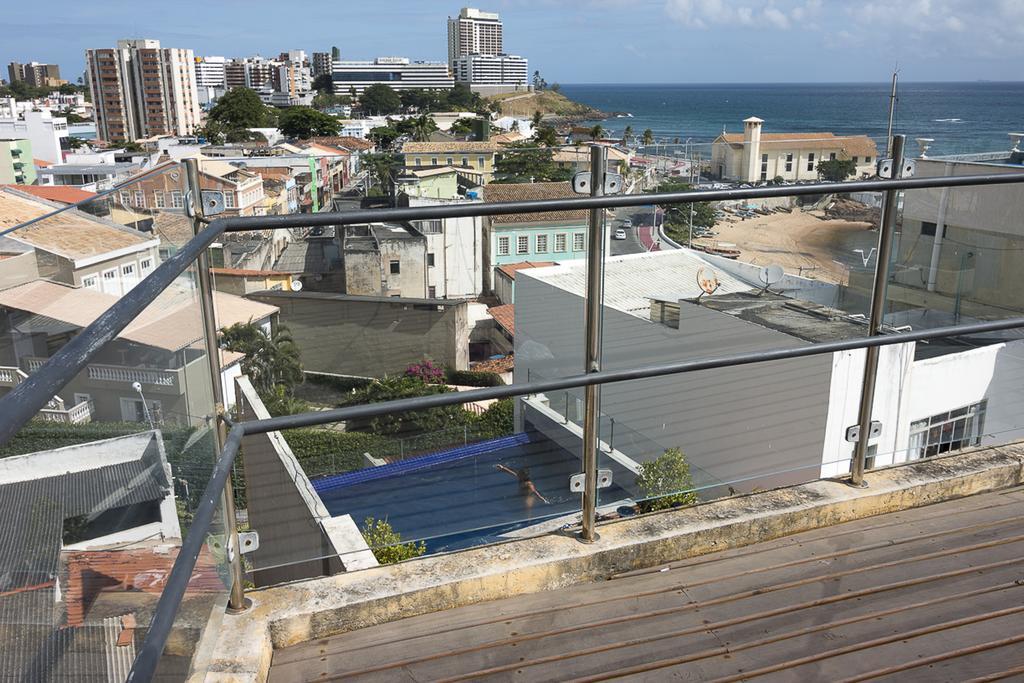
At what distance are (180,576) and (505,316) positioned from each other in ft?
3.71

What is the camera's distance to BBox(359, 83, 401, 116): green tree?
5002 inches

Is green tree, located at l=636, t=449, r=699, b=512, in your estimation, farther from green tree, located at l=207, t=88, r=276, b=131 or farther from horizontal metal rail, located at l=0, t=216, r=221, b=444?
green tree, located at l=207, t=88, r=276, b=131

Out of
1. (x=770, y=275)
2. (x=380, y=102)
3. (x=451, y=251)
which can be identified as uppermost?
(x=451, y=251)

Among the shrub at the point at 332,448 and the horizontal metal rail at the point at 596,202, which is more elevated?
the horizontal metal rail at the point at 596,202

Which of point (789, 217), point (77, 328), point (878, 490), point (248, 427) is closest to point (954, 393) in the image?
point (878, 490)

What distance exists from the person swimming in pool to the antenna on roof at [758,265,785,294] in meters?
0.83

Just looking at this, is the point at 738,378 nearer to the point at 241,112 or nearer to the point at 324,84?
the point at 241,112

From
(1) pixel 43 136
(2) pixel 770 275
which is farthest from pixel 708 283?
(1) pixel 43 136

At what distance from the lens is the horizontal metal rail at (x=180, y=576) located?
1022 mm

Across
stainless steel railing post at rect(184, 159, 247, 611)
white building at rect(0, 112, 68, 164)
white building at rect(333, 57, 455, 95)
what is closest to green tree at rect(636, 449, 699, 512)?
stainless steel railing post at rect(184, 159, 247, 611)

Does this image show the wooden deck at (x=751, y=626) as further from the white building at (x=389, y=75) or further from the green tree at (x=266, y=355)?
the white building at (x=389, y=75)

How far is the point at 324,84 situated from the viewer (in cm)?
17225

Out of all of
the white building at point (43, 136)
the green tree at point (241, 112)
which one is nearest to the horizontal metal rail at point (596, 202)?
the white building at point (43, 136)

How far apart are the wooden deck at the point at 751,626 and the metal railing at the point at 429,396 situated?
28 centimetres
